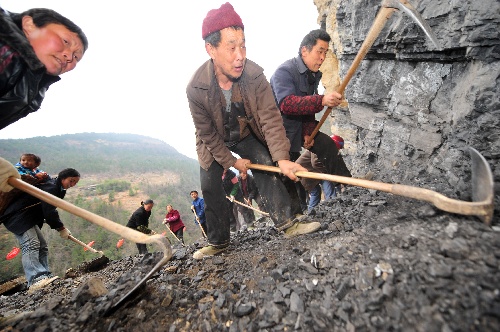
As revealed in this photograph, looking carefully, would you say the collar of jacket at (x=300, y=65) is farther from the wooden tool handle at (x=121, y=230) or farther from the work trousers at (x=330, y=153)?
the wooden tool handle at (x=121, y=230)

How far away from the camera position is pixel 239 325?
1.55 meters

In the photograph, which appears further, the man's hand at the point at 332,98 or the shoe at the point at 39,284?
the shoe at the point at 39,284

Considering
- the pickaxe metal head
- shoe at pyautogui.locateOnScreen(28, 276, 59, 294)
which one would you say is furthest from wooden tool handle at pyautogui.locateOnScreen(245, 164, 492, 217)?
shoe at pyautogui.locateOnScreen(28, 276, 59, 294)

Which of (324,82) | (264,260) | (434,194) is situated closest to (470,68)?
(434,194)

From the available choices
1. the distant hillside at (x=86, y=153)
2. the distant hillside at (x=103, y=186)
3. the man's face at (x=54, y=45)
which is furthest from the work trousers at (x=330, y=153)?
the distant hillside at (x=86, y=153)

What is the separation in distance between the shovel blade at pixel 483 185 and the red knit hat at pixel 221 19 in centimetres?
243

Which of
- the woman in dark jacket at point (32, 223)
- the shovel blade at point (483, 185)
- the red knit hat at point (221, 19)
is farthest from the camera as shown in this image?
the woman in dark jacket at point (32, 223)

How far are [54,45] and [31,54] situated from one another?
0.21 metres

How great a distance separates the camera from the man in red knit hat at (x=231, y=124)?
248cm

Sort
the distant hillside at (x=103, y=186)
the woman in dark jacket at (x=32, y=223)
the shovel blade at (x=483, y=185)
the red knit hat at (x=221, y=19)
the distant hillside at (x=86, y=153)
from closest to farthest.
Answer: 1. the shovel blade at (x=483, y=185)
2. the red knit hat at (x=221, y=19)
3. the woman in dark jacket at (x=32, y=223)
4. the distant hillside at (x=103, y=186)
5. the distant hillside at (x=86, y=153)

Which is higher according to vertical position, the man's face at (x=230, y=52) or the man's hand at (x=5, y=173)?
the man's face at (x=230, y=52)

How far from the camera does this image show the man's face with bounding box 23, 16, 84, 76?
6.46ft

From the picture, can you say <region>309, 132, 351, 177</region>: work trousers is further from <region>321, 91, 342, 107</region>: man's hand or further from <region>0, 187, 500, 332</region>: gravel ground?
<region>0, 187, 500, 332</region>: gravel ground

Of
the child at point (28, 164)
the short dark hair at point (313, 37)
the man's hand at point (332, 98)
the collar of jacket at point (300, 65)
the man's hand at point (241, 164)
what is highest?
the short dark hair at point (313, 37)
